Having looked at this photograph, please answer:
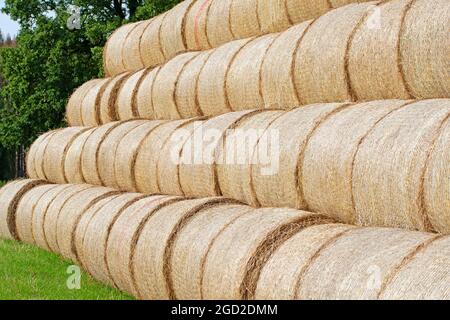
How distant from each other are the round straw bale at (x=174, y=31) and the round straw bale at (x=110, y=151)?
124 centimetres

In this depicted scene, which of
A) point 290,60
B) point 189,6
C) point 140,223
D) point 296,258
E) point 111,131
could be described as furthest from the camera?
point 189,6

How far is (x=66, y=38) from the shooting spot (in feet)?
78.3

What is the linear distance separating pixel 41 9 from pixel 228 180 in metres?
19.4

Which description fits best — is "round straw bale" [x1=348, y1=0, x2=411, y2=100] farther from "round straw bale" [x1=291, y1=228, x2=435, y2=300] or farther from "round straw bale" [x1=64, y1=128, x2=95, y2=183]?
"round straw bale" [x1=64, y1=128, x2=95, y2=183]

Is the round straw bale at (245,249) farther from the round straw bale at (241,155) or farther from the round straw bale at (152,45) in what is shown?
the round straw bale at (152,45)

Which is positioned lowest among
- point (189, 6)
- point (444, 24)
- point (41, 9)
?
point (444, 24)

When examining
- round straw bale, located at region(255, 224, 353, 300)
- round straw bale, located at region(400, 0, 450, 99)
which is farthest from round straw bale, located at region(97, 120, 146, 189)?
round straw bale, located at region(255, 224, 353, 300)

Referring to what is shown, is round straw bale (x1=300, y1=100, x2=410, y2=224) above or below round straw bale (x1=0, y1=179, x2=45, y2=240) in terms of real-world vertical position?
above

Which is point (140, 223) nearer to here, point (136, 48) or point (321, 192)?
point (321, 192)

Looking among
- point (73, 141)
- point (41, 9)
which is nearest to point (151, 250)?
point (73, 141)

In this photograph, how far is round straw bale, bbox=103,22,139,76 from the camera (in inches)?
479

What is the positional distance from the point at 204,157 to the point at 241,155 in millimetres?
595

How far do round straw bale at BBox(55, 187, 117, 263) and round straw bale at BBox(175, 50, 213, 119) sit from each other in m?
1.31

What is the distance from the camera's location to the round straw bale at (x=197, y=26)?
996 centimetres
